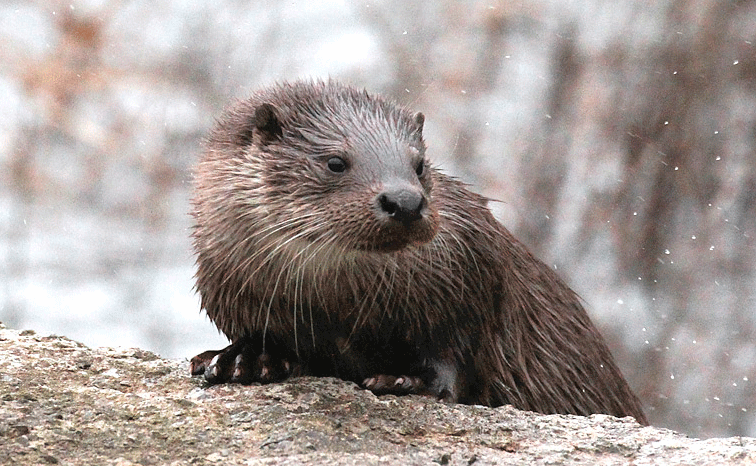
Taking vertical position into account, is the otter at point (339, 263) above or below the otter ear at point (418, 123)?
below

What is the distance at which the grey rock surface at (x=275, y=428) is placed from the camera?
239 centimetres

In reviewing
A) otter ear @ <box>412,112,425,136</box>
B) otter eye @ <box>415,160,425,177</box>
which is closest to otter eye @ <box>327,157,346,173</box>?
otter eye @ <box>415,160,425,177</box>

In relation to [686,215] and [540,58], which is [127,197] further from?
[686,215]

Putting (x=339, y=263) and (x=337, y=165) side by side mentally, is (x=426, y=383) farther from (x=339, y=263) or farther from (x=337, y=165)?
(x=337, y=165)

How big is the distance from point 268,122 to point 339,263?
42 centimetres

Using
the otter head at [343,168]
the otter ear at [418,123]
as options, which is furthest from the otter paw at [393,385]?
the otter ear at [418,123]

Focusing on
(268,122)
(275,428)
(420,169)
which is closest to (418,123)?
(420,169)

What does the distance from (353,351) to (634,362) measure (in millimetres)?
5037

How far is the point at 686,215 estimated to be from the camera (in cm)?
755

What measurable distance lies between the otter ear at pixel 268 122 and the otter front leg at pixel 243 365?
508 mm

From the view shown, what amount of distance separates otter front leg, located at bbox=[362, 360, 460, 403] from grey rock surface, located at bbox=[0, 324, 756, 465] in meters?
0.04

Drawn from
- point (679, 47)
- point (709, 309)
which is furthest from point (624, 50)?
point (709, 309)

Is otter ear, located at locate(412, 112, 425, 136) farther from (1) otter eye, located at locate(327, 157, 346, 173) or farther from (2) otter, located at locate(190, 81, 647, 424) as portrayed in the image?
(1) otter eye, located at locate(327, 157, 346, 173)

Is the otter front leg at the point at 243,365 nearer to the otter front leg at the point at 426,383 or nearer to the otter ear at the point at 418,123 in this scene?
the otter front leg at the point at 426,383
